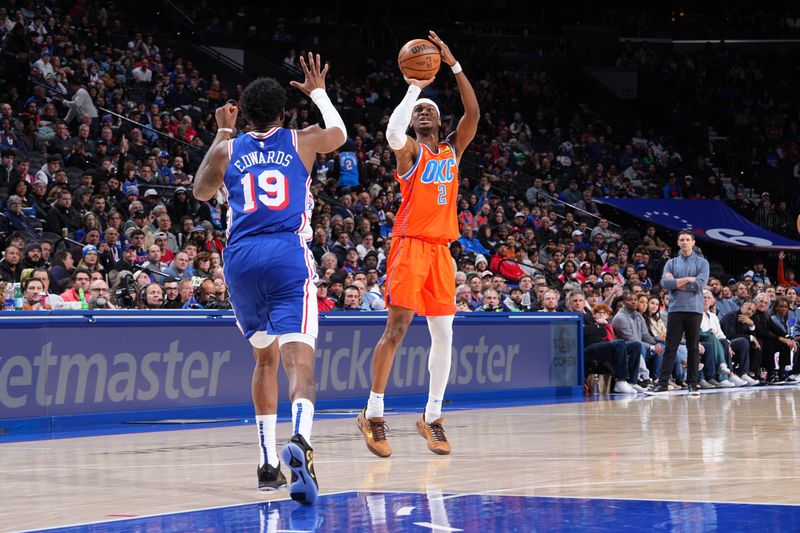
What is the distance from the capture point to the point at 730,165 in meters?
31.9

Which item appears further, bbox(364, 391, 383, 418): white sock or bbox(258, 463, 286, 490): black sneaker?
bbox(364, 391, 383, 418): white sock

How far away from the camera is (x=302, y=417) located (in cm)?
536

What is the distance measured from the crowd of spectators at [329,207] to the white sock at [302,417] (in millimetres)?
6765

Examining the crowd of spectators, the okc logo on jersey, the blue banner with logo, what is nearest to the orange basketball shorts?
the okc logo on jersey

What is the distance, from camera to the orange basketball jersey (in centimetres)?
782

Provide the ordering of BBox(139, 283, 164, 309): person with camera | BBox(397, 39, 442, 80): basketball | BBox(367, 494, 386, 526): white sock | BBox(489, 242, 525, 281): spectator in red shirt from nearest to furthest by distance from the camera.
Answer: BBox(367, 494, 386, 526): white sock, BBox(397, 39, 442, 80): basketball, BBox(139, 283, 164, 309): person with camera, BBox(489, 242, 525, 281): spectator in red shirt

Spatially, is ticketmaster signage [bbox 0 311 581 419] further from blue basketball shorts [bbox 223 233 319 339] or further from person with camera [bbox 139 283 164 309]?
blue basketball shorts [bbox 223 233 319 339]

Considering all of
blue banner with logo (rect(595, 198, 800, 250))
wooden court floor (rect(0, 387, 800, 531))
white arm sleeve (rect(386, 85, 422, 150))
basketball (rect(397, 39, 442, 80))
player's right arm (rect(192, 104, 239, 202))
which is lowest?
wooden court floor (rect(0, 387, 800, 531))

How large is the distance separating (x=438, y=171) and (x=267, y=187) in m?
2.39

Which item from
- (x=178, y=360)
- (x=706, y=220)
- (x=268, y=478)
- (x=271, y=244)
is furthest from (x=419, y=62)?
(x=706, y=220)

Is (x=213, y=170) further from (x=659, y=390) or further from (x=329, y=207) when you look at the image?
(x=329, y=207)

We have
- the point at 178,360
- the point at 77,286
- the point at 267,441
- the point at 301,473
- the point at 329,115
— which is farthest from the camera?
the point at 77,286

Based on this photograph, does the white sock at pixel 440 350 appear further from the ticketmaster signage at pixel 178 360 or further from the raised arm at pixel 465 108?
the ticketmaster signage at pixel 178 360

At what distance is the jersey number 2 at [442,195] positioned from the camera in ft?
25.7
